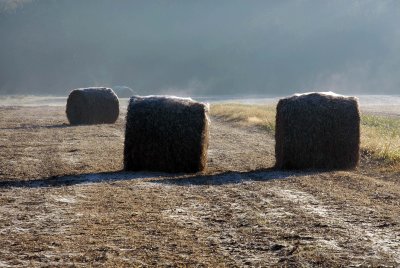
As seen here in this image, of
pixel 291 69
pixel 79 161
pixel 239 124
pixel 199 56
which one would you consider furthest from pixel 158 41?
pixel 79 161

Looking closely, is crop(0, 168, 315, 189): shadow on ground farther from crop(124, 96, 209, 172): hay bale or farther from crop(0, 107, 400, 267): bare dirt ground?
crop(124, 96, 209, 172): hay bale

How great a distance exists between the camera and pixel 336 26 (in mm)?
125750

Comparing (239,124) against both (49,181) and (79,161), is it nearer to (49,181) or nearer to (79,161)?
(79,161)

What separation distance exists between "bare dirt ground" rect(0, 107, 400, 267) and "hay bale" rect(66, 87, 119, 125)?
15.0m

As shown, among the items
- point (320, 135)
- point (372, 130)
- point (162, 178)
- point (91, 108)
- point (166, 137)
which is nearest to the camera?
point (162, 178)

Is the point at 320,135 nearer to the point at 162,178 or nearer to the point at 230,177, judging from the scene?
A: the point at 230,177

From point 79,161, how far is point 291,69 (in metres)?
106

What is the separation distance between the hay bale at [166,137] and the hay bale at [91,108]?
653 inches

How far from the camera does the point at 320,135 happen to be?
49.9ft

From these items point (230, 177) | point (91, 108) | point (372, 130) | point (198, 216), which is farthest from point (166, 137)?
point (91, 108)

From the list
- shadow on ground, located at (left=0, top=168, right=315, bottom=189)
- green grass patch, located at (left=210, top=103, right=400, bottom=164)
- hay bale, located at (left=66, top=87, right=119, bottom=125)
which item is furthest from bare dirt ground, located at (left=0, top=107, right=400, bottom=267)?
hay bale, located at (left=66, top=87, right=119, bottom=125)

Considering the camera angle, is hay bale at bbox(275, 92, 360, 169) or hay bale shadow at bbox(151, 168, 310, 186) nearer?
hay bale shadow at bbox(151, 168, 310, 186)

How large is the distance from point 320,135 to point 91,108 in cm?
1783

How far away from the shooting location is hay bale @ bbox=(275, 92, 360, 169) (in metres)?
15.2
